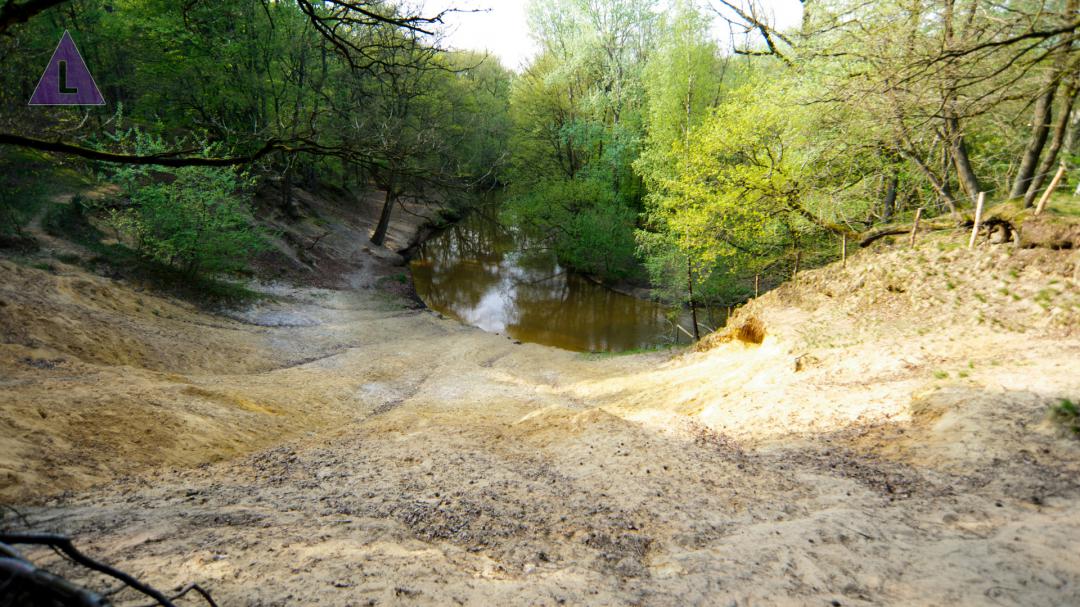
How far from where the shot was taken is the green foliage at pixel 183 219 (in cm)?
1466

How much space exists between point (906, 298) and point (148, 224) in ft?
59.9

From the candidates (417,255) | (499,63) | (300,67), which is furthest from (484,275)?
(499,63)

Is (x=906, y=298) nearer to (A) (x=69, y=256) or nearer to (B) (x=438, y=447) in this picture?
(B) (x=438, y=447)

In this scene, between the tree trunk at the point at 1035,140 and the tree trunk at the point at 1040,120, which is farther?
the tree trunk at the point at 1035,140

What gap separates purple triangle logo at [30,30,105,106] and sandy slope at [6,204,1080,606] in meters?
3.54

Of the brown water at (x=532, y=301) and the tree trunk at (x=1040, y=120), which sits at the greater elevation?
the tree trunk at (x=1040, y=120)

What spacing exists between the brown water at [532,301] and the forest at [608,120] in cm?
179

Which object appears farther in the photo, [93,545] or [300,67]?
[300,67]

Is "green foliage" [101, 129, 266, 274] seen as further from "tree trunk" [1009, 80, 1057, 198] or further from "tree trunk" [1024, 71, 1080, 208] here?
"tree trunk" [1009, 80, 1057, 198]

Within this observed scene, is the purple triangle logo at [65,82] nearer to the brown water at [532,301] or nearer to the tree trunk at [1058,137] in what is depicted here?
the tree trunk at [1058,137]

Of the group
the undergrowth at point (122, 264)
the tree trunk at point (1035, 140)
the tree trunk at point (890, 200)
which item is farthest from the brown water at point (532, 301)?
the tree trunk at point (1035, 140)

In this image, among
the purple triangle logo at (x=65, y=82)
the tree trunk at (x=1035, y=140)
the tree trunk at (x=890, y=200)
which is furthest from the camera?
the tree trunk at (x=890, y=200)

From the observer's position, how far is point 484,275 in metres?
30.9

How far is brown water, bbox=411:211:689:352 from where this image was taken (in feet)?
75.6
